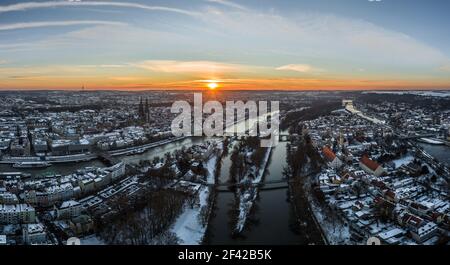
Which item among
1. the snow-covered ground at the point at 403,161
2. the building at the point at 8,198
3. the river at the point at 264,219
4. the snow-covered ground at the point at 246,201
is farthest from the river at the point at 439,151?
the building at the point at 8,198

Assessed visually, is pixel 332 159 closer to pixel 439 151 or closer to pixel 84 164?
pixel 439 151

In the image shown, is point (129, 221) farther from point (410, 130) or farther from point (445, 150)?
point (410, 130)

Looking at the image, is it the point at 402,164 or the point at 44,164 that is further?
the point at 44,164

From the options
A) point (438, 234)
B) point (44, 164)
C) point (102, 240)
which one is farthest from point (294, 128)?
point (102, 240)

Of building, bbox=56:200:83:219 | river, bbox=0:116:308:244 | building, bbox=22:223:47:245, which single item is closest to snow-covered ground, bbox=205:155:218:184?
river, bbox=0:116:308:244

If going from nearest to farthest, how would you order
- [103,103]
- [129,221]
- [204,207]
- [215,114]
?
[129,221] < [204,207] < [215,114] < [103,103]

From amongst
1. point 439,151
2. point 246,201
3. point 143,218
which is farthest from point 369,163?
point 143,218
